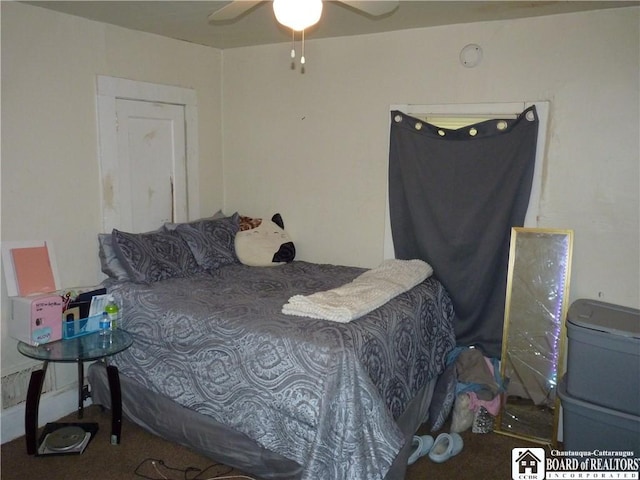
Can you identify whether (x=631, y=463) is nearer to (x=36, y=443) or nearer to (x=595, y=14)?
(x=595, y=14)

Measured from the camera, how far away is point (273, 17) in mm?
3018

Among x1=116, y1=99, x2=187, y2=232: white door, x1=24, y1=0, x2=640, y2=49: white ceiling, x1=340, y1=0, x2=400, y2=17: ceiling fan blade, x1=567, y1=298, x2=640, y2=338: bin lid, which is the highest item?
x1=24, y1=0, x2=640, y2=49: white ceiling

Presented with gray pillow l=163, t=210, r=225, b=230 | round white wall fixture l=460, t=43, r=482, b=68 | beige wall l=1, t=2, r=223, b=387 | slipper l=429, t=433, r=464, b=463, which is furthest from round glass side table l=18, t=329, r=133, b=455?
round white wall fixture l=460, t=43, r=482, b=68

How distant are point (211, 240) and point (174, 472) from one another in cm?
150

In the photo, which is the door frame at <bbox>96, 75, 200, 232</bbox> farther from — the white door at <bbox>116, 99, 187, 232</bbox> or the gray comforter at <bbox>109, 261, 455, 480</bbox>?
the gray comforter at <bbox>109, 261, 455, 480</bbox>

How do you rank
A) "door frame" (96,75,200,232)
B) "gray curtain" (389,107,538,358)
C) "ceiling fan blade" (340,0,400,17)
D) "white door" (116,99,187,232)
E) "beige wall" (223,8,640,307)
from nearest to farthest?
"ceiling fan blade" (340,0,400,17) → "beige wall" (223,8,640,307) → "gray curtain" (389,107,538,358) → "door frame" (96,75,200,232) → "white door" (116,99,187,232)

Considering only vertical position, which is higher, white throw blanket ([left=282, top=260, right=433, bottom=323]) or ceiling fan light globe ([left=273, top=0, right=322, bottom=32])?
ceiling fan light globe ([left=273, top=0, right=322, bottom=32])

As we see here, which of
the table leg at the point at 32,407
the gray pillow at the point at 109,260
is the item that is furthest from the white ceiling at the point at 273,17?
the table leg at the point at 32,407

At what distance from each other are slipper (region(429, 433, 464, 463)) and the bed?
146mm

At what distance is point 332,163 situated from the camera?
3.58 m

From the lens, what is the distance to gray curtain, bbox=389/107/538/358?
9.62ft

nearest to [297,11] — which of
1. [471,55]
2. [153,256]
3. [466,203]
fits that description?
[471,55]

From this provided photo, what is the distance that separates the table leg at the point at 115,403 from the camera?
2.66 m

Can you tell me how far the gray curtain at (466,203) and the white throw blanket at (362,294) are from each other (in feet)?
0.64
